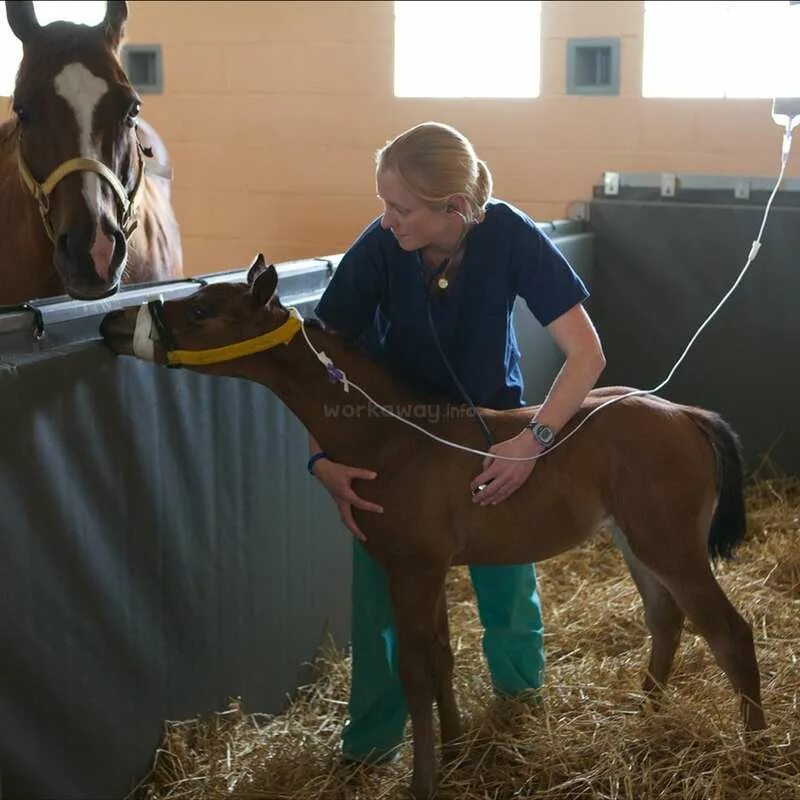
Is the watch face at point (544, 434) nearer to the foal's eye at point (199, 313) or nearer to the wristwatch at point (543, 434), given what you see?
the wristwatch at point (543, 434)

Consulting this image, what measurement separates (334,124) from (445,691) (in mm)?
3085

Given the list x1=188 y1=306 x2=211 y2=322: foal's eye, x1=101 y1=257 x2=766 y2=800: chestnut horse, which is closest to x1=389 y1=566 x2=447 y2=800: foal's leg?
x1=101 y1=257 x2=766 y2=800: chestnut horse

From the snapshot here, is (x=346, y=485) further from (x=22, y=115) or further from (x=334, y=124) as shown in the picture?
(x=334, y=124)

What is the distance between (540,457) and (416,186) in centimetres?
51

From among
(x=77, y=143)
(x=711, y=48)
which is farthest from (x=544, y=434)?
(x=711, y=48)

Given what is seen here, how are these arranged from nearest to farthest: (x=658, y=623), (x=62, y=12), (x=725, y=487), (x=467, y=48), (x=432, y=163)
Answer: (x=432, y=163) → (x=725, y=487) → (x=658, y=623) → (x=467, y=48) → (x=62, y=12)

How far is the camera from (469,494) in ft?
6.35

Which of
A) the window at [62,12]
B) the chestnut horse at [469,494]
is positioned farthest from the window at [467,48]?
the chestnut horse at [469,494]

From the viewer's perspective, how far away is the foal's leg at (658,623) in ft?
7.19

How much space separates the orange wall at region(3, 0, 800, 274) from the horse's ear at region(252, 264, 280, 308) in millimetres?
2614

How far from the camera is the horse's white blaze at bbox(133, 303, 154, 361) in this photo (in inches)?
71.4

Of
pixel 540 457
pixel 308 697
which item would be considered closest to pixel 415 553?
pixel 540 457

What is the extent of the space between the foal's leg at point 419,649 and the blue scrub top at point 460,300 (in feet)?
1.09

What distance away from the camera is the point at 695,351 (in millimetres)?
3955
